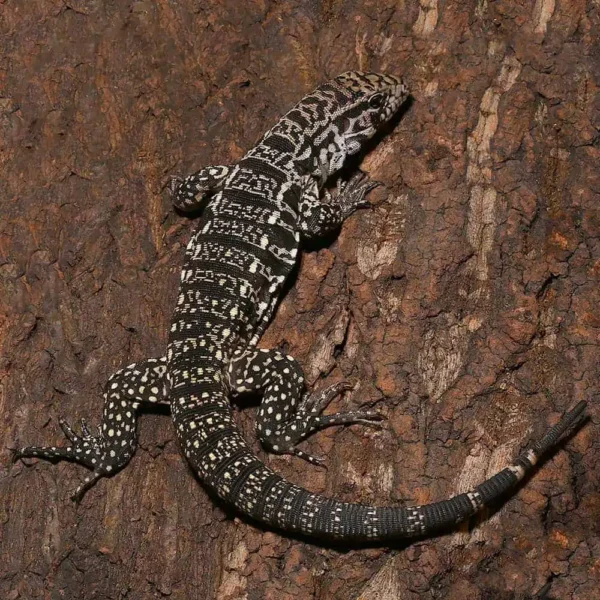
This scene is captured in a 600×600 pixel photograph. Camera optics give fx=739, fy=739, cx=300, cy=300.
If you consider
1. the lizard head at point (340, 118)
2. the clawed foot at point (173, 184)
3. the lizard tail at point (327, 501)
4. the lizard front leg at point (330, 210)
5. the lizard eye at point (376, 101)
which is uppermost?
the lizard eye at point (376, 101)

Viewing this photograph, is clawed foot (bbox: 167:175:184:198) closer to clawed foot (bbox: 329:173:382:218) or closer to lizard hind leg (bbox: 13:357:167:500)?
clawed foot (bbox: 329:173:382:218)

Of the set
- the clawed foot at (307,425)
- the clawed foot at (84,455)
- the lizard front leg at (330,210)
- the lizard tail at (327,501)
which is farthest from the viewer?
the lizard front leg at (330,210)

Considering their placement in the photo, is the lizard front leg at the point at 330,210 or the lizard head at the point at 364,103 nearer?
the lizard front leg at the point at 330,210

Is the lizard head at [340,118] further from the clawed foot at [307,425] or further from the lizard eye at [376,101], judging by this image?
the clawed foot at [307,425]

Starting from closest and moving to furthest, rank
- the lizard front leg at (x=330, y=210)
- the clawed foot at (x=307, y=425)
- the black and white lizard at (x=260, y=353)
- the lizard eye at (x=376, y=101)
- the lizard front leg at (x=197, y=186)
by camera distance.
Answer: the black and white lizard at (x=260, y=353), the clawed foot at (x=307, y=425), the lizard front leg at (x=330, y=210), the lizard eye at (x=376, y=101), the lizard front leg at (x=197, y=186)

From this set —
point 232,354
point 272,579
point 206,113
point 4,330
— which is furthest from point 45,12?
point 272,579

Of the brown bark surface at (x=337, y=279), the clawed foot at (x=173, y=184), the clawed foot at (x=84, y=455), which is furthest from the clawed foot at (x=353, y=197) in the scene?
the clawed foot at (x=84, y=455)

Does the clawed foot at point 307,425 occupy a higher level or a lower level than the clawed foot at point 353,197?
lower

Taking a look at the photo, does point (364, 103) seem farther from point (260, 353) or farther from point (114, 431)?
point (114, 431)
